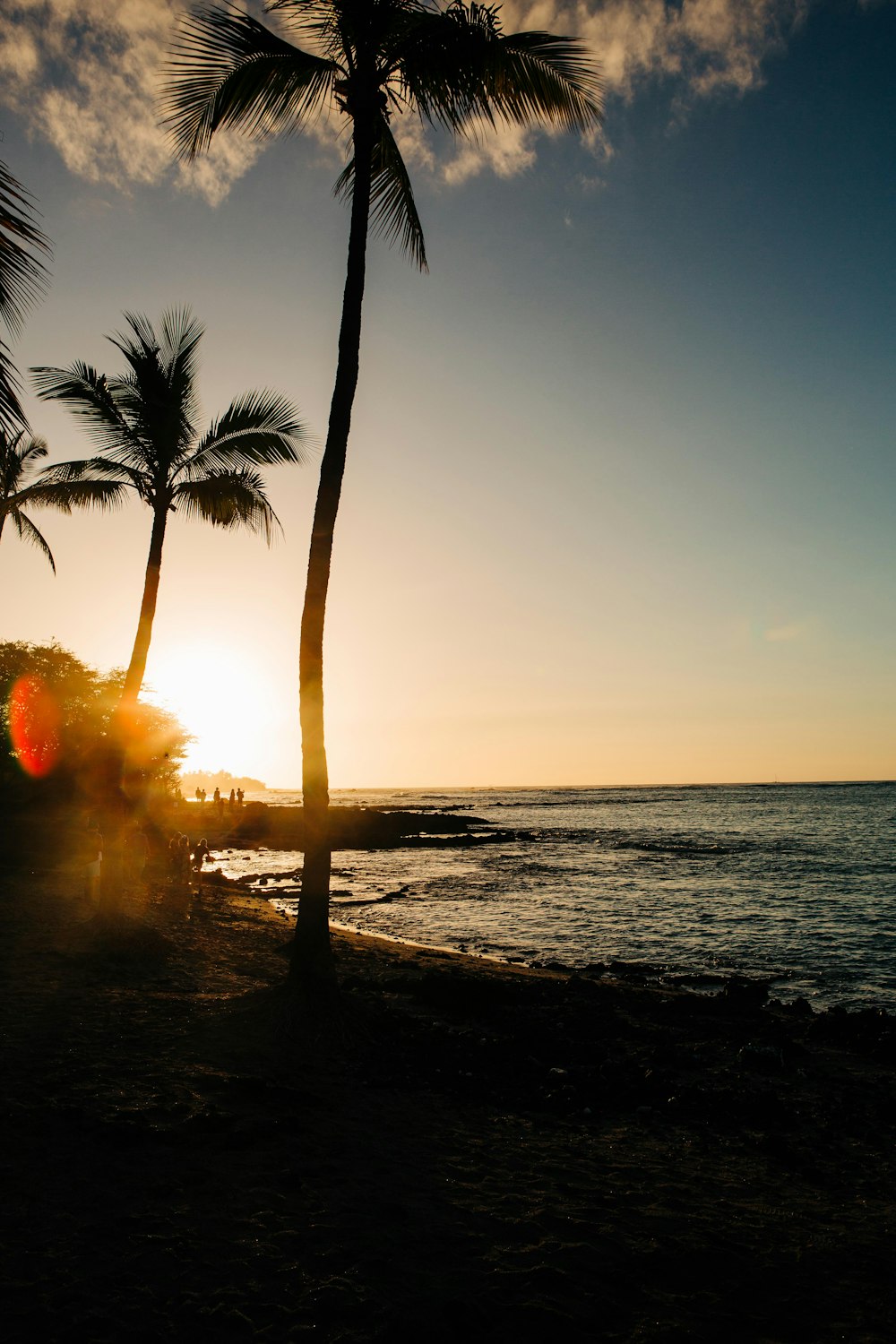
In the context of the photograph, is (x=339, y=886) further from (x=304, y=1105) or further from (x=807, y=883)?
(x=304, y=1105)

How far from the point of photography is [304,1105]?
6.43 metres

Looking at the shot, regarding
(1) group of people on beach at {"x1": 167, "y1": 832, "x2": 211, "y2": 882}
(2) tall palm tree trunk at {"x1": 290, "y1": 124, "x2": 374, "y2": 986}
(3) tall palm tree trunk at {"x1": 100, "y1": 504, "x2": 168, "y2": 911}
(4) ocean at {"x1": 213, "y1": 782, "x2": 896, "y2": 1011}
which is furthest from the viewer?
(1) group of people on beach at {"x1": 167, "y1": 832, "x2": 211, "y2": 882}

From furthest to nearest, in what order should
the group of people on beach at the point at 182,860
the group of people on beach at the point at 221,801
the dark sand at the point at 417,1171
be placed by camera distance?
the group of people on beach at the point at 221,801, the group of people on beach at the point at 182,860, the dark sand at the point at 417,1171

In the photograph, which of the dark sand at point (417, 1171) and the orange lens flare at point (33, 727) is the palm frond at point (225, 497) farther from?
the orange lens flare at point (33, 727)

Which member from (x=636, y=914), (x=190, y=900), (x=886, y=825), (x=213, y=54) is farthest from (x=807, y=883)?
(x=886, y=825)

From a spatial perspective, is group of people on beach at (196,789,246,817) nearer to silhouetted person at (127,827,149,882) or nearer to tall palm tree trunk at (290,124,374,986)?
silhouetted person at (127,827,149,882)

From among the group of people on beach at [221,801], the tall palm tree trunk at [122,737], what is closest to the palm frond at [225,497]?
the tall palm tree trunk at [122,737]

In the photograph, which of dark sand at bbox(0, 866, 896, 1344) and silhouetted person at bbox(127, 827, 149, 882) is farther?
silhouetted person at bbox(127, 827, 149, 882)

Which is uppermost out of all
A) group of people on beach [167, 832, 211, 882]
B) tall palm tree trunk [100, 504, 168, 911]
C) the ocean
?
tall palm tree trunk [100, 504, 168, 911]

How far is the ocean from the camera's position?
17719 millimetres

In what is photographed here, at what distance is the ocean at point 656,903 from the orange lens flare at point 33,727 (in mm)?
11436

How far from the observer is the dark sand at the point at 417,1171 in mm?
3924

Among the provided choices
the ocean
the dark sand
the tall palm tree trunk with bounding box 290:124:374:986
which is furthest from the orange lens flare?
the tall palm tree trunk with bounding box 290:124:374:986

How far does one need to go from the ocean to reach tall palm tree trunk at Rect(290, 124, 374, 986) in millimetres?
10360
